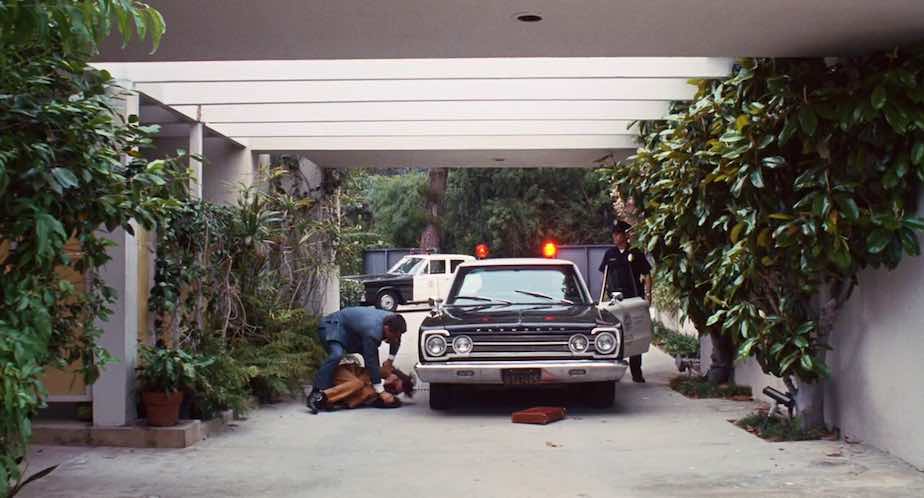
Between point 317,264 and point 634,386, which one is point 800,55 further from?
point 317,264

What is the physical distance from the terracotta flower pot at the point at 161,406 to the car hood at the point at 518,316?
2.68m

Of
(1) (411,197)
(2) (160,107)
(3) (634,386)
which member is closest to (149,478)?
(2) (160,107)

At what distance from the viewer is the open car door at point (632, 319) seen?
11.5 meters

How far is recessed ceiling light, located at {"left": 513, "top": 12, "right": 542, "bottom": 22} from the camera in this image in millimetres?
6699

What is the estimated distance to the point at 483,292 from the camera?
11.7 m

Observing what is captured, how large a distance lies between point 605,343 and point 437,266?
18917 mm

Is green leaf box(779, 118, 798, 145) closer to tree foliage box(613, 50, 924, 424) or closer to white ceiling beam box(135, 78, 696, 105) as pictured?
tree foliage box(613, 50, 924, 424)

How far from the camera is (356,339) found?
441 inches

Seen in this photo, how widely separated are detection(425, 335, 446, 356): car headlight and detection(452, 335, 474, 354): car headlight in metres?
0.11

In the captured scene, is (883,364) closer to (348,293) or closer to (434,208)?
(348,293)

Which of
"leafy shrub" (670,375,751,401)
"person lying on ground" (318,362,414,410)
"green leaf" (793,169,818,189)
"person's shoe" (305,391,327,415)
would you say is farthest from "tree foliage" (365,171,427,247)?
"green leaf" (793,169,818,189)

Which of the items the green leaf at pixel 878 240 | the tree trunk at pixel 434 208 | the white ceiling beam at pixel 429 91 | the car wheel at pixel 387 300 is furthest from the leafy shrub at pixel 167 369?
the tree trunk at pixel 434 208

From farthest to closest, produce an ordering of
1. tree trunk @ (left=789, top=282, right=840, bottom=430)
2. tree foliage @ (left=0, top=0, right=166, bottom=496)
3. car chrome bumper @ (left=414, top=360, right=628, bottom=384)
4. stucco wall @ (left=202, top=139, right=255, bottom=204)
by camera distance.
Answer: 1. stucco wall @ (left=202, top=139, right=255, bottom=204)
2. car chrome bumper @ (left=414, top=360, right=628, bottom=384)
3. tree trunk @ (left=789, top=282, right=840, bottom=430)
4. tree foliage @ (left=0, top=0, right=166, bottom=496)

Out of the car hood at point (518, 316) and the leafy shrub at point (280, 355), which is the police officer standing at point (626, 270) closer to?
the car hood at point (518, 316)
